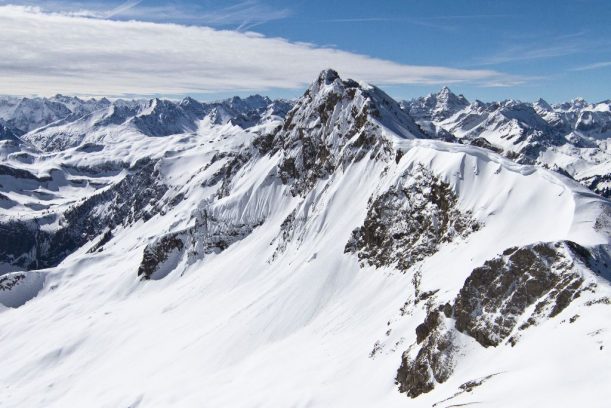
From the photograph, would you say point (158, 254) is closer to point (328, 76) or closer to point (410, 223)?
point (328, 76)

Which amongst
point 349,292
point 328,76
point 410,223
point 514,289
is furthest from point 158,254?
point 514,289

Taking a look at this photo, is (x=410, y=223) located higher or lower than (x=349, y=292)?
higher

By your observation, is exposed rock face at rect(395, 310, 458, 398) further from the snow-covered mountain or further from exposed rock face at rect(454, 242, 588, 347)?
exposed rock face at rect(454, 242, 588, 347)

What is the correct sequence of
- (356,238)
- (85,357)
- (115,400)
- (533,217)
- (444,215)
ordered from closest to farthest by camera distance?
(533,217) → (444,215) → (115,400) → (356,238) → (85,357)

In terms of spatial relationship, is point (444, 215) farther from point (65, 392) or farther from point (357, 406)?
point (65, 392)

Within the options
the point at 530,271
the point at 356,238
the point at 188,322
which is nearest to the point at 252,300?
the point at 188,322

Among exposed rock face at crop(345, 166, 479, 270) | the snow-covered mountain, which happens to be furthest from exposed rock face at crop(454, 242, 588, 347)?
exposed rock face at crop(345, 166, 479, 270)
